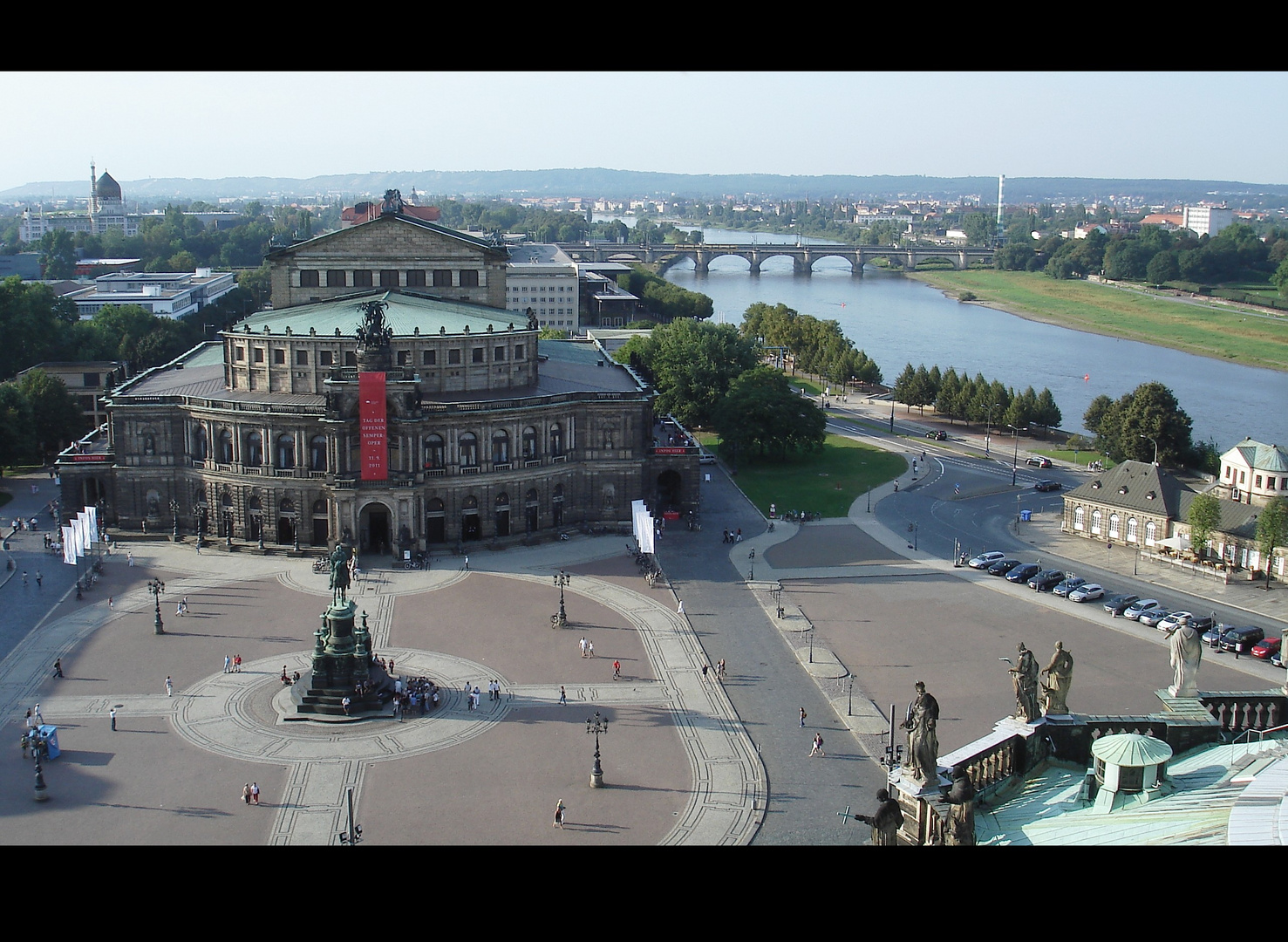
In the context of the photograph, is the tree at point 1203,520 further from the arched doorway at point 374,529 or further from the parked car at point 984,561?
the arched doorway at point 374,529

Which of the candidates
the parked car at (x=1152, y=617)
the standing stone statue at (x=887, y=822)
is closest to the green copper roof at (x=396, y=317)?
the parked car at (x=1152, y=617)

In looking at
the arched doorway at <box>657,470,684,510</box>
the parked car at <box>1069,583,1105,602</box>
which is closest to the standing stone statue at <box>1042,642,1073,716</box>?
the parked car at <box>1069,583,1105,602</box>

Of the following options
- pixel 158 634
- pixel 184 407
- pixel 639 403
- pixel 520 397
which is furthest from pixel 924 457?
pixel 158 634

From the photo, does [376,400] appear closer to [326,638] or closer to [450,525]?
[450,525]

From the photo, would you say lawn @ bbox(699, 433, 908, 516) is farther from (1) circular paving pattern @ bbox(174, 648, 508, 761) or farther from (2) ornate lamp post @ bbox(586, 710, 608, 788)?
(2) ornate lamp post @ bbox(586, 710, 608, 788)

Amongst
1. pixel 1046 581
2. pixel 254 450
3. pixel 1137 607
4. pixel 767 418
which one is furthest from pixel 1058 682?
pixel 767 418

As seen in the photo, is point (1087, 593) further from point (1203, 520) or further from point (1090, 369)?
point (1090, 369)
